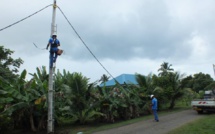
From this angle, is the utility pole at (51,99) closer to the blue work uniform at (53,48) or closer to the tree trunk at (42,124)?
the blue work uniform at (53,48)

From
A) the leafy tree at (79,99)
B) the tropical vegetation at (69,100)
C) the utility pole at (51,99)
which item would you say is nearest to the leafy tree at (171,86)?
the tropical vegetation at (69,100)

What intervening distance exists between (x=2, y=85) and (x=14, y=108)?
1.19 m

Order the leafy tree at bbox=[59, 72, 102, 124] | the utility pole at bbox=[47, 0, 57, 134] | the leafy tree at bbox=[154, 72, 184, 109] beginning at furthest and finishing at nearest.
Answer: the leafy tree at bbox=[154, 72, 184, 109], the leafy tree at bbox=[59, 72, 102, 124], the utility pole at bbox=[47, 0, 57, 134]

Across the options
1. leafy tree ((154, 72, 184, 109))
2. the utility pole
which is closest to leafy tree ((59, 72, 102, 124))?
the utility pole

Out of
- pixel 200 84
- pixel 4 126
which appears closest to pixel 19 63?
pixel 4 126

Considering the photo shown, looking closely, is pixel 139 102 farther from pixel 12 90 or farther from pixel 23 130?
pixel 12 90

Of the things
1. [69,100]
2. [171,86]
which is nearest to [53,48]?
[69,100]

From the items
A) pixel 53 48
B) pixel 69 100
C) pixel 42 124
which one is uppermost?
pixel 53 48

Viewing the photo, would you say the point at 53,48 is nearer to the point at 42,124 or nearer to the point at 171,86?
the point at 42,124

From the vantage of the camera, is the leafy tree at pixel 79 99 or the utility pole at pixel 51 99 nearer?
the utility pole at pixel 51 99

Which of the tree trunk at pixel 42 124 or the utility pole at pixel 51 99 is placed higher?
the utility pole at pixel 51 99

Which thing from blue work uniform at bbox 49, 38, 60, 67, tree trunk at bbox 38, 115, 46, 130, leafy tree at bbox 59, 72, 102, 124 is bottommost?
tree trunk at bbox 38, 115, 46, 130

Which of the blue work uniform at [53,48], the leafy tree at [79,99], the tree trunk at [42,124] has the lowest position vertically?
the tree trunk at [42,124]

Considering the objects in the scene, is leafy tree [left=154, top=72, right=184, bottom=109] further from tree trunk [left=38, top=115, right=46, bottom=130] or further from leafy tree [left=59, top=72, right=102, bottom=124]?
tree trunk [left=38, top=115, right=46, bottom=130]
